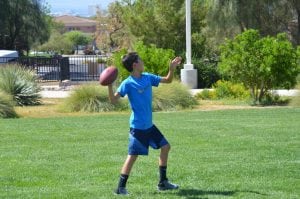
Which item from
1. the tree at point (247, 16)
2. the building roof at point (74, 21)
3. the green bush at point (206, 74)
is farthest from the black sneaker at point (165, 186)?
the building roof at point (74, 21)

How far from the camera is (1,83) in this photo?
20312 millimetres

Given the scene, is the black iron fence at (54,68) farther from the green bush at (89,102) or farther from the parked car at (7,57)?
the green bush at (89,102)

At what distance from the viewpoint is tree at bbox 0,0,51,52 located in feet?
146

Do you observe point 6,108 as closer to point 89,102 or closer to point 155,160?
point 89,102

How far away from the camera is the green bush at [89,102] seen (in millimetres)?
18719

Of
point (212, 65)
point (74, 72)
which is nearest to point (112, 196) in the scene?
point (212, 65)

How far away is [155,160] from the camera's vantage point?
898cm

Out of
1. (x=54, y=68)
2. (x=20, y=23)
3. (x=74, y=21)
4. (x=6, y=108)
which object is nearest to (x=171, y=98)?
(x=6, y=108)

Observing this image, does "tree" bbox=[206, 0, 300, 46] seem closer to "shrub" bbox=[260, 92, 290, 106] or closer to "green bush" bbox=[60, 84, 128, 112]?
"shrub" bbox=[260, 92, 290, 106]

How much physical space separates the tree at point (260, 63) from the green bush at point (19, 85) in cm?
581

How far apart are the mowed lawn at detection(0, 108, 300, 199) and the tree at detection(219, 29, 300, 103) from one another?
6665 millimetres

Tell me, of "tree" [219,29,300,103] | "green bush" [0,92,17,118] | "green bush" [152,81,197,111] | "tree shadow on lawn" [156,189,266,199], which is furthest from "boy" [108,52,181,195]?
"tree" [219,29,300,103]

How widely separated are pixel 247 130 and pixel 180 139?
1653 mm

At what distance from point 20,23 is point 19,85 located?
25.6 metres
